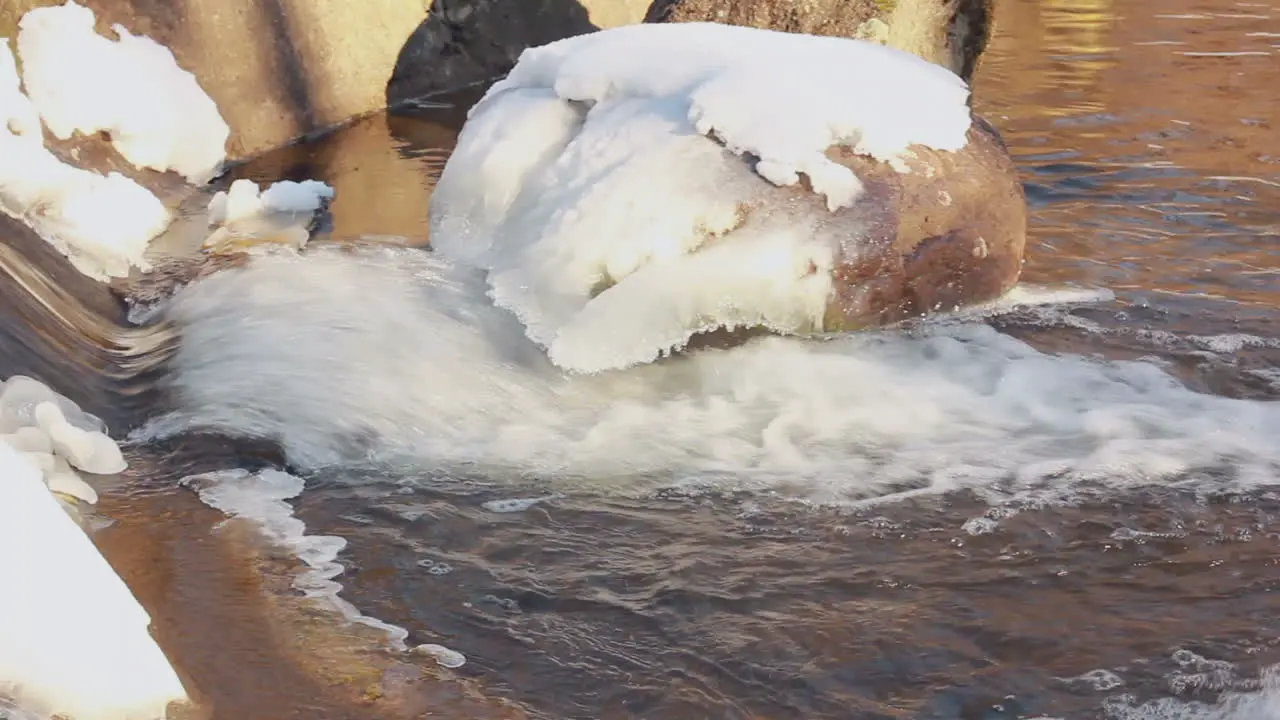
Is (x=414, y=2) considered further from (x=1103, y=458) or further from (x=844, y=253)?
(x=1103, y=458)

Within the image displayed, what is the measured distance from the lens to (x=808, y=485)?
128 inches

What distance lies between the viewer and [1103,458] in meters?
3.36

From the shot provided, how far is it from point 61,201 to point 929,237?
3.03 m

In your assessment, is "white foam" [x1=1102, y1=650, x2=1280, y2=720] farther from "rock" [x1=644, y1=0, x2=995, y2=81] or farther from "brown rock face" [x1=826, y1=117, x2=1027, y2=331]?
"rock" [x1=644, y1=0, x2=995, y2=81]

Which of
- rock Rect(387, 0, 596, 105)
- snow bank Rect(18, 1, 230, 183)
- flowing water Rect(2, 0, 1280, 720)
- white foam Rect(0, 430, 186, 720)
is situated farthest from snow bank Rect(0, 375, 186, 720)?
rock Rect(387, 0, 596, 105)

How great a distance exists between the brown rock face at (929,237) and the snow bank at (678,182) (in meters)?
0.06

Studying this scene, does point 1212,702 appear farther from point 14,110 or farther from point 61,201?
point 14,110

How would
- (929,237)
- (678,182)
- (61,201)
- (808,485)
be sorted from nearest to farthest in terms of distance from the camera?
1. (808,485)
2. (678,182)
3. (929,237)
4. (61,201)

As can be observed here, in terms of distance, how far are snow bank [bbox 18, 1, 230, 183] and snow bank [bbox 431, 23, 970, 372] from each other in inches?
78.9

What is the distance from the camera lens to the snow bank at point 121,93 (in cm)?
560

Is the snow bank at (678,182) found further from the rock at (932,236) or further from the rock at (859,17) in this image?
the rock at (859,17)

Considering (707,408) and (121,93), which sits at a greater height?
(121,93)

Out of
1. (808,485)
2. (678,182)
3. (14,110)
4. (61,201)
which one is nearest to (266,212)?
(61,201)

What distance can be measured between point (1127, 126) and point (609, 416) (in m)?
4.43
